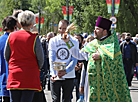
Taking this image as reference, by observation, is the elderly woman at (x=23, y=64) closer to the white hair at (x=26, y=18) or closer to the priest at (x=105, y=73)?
the white hair at (x=26, y=18)

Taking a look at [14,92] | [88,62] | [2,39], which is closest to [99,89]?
[88,62]

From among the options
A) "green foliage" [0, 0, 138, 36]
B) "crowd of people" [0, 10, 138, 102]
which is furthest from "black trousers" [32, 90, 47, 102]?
"green foliage" [0, 0, 138, 36]

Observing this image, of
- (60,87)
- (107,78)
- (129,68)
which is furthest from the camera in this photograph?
(129,68)

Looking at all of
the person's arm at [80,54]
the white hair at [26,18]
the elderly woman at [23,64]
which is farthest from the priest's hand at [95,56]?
the white hair at [26,18]

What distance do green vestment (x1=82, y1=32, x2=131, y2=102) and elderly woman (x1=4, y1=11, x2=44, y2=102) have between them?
0.82 m

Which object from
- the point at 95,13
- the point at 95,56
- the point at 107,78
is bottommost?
the point at 107,78

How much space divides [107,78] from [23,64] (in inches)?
49.6

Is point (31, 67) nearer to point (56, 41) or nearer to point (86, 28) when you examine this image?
point (56, 41)

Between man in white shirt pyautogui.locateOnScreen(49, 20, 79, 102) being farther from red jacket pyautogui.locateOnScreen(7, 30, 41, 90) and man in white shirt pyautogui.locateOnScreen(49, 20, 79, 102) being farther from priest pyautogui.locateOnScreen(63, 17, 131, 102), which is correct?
red jacket pyautogui.locateOnScreen(7, 30, 41, 90)

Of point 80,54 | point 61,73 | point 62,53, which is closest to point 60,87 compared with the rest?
point 61,73

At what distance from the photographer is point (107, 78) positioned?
17.7 feet

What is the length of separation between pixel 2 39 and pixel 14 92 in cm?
119

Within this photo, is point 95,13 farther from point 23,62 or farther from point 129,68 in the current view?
point 23,62

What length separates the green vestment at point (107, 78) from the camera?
17.7 ft
